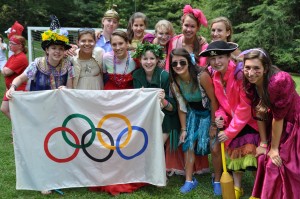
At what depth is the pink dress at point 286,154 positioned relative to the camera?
11.1 ft

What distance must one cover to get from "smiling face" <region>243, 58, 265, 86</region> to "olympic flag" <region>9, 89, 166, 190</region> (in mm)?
1156

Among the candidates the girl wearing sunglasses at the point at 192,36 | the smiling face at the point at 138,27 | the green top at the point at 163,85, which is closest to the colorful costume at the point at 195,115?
the green top at the point at 163,85

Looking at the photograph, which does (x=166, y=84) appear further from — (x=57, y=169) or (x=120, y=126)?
(x=57, y=169)

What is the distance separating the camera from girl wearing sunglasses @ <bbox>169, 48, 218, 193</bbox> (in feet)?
14.0

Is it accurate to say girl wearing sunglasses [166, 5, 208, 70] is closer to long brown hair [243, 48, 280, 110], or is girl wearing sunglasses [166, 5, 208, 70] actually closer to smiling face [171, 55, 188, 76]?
smiling face [171, 55, 188, 76]

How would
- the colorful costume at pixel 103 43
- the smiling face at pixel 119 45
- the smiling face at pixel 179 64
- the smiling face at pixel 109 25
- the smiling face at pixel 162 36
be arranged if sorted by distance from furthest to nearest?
the smiling face at pixel 109 25
the colorful costume at pixel 103 43
the smiling face at pixel 162 36
the smiling face at pixel 119 45
the smiling face at pixel 179 64

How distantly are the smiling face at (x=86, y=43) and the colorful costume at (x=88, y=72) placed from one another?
141mm

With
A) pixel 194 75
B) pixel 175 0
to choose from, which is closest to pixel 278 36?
pixel 175 0

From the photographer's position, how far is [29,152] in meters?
4.21

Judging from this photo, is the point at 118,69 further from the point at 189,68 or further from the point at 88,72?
the point at 189,68

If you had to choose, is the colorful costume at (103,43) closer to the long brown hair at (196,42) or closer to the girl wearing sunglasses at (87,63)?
the girl wearing sunglasses at (87,63)

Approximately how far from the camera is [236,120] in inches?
154

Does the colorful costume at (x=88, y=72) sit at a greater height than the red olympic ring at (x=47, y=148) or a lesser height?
greater

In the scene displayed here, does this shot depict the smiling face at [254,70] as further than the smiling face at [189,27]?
No
